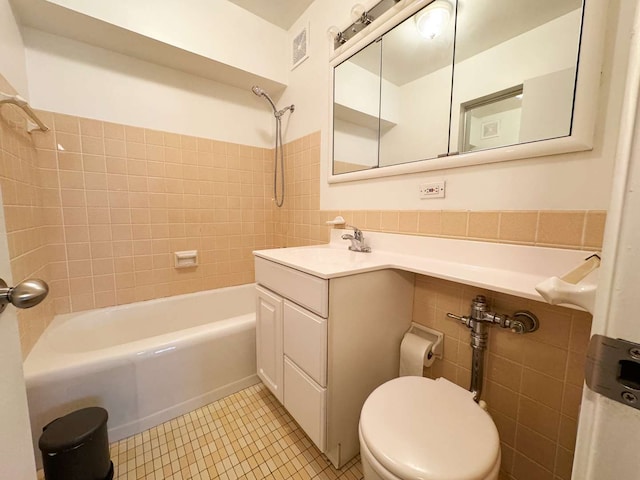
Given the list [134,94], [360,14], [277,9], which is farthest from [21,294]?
[277,9]

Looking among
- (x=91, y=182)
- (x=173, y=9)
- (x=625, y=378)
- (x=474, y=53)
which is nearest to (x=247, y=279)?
(x=91, y=182)

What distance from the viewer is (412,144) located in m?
1.18

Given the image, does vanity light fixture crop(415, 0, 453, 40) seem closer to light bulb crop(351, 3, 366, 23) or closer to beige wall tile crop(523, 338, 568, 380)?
light bulb crop(351, 3, 366, 23)

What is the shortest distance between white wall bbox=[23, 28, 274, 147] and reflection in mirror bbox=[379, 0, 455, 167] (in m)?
1.24

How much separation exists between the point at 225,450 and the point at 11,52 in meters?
2.13

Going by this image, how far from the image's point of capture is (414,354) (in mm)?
1059

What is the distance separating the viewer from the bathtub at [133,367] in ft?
3.45

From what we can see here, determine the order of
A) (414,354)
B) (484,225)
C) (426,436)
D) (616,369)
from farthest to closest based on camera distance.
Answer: (414,354)
(484,225)
(426,436)
(616,369)

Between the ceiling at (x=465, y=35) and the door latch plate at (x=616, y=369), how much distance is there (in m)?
1.04

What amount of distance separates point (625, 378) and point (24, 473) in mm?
910

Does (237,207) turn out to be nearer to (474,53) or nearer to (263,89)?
(263,89)

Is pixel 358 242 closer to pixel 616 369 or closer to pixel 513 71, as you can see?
pixel 513 71

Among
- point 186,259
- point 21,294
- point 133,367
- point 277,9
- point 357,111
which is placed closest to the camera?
point 21,294

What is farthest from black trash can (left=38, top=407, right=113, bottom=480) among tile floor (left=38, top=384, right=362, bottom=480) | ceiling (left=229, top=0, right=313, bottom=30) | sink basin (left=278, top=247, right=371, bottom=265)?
ceiling (left=229, top=0, right=313, bottom=30)
